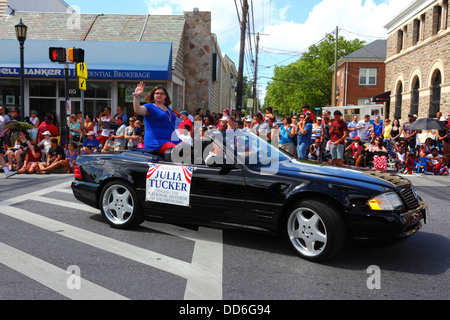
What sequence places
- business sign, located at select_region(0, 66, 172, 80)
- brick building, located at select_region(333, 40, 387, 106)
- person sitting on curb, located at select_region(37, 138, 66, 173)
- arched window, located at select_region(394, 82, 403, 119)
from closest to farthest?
person sitting on curb, located at select_region(37, 138, 66, 173) → business sign, located at select_region(0, 66, 172, 80) → arched window, located at select_region(394, 82, 403, 119) → brick building, located at select_region(333, 40, 387, 106)

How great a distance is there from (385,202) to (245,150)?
1647 mm

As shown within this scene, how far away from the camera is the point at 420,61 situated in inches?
1003

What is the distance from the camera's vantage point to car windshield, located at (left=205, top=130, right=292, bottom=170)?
15.4 ft

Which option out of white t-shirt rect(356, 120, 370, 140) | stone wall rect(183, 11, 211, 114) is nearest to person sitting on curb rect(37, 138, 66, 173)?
white t-shirt rect(356, 120, 370, 140)

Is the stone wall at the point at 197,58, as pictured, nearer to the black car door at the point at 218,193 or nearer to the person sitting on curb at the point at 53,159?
the person sitting on curb at the point at 53,159

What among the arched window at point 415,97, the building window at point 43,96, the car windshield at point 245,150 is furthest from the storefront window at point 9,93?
the arched window at point 415,97

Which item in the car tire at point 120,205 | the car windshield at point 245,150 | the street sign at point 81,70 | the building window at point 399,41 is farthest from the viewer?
the building window at point 399,41

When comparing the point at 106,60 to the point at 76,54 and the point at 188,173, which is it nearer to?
the point at 76,54

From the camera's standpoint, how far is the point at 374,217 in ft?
13.0

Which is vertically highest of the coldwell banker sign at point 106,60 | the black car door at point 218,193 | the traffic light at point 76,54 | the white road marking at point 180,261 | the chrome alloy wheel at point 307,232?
the coldwell banker sign at point 106,60

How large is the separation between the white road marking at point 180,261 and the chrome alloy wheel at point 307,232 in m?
0.82

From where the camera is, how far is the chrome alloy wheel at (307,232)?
419cm

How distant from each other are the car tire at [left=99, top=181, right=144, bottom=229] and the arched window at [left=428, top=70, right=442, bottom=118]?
73.4ft

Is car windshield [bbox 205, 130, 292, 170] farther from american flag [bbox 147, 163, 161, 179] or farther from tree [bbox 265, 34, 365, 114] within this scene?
tree [bbox 265, 34, 365, 114]
